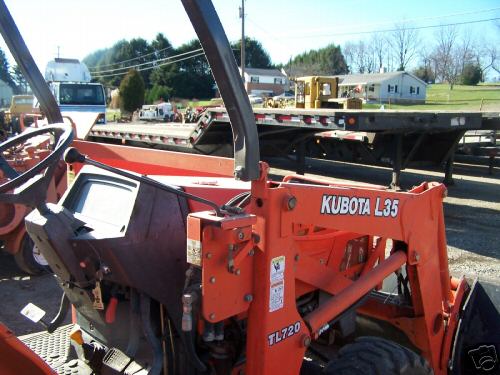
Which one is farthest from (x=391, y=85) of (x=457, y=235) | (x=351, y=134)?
(x=457, y=235)

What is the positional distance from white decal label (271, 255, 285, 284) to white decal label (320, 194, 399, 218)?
0.32 m

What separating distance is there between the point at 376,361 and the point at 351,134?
8.60 meters

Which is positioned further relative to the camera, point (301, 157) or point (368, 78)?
point (368, 78)

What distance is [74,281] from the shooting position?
7.45 ft

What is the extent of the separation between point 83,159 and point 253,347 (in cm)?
100

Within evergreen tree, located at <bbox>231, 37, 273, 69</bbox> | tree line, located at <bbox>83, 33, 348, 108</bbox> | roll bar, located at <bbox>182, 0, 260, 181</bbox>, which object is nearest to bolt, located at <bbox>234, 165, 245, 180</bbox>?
roll bar, located at <bbox>182, 0, 260, 181</bbox>

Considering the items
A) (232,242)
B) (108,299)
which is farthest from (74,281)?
(232,242)

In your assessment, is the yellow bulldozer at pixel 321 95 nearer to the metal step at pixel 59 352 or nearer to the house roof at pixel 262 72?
the metal step at pixel 59 352

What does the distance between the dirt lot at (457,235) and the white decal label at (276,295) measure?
2.32m

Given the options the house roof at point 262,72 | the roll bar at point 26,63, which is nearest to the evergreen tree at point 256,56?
the house roof at point 262,72

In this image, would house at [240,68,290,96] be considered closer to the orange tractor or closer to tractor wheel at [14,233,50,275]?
tractor wheel at [14,233,50,275]

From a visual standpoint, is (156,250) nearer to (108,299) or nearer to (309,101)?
(108,299)

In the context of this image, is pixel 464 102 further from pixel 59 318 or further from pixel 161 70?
pixel 59 318

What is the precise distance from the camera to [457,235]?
7.60 meters
